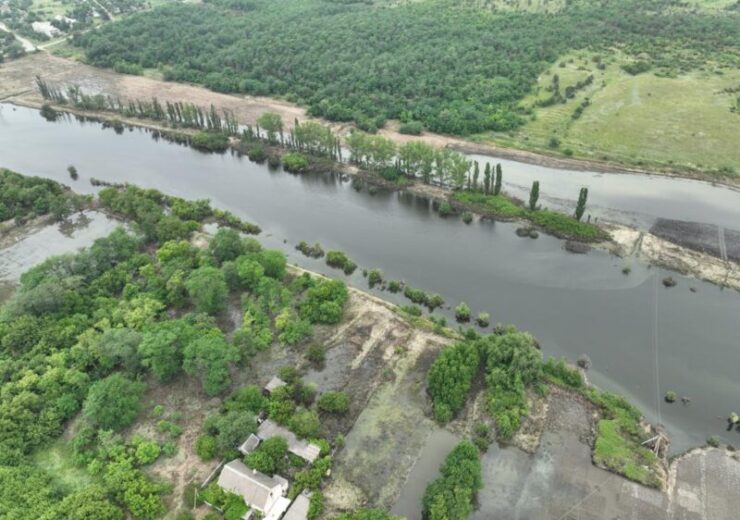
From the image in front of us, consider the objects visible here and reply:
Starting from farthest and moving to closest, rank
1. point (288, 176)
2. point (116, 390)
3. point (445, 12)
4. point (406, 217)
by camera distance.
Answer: point (445, 12) → point (288, 176) → point (406, 217) → point (116, 390)

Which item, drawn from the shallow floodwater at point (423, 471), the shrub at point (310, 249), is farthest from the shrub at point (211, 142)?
the shallow floodwater at point (423, 471)

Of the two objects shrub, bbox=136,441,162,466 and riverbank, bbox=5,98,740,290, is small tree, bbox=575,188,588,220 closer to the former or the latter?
riverbank, bbox=5,98,740,290

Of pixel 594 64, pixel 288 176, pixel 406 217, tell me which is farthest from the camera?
pixel 594 64

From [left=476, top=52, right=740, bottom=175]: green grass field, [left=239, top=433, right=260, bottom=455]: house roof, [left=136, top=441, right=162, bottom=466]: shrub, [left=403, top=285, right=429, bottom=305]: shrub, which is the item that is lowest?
[left=136, top=441, right=162, bottom=466]: shrub

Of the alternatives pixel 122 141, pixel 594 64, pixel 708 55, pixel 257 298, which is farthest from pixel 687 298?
pixel 122 141

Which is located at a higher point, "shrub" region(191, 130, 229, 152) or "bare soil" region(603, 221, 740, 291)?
"shrub" region(191, 130, 229, 152)

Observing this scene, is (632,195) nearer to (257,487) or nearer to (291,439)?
(291,439)

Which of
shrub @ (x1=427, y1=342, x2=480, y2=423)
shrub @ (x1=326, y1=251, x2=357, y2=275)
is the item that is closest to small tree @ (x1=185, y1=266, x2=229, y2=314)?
shrub @ (x1=326, y1=251, x2=357, y2=275)

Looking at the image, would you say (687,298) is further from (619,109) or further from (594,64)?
(594,64)
